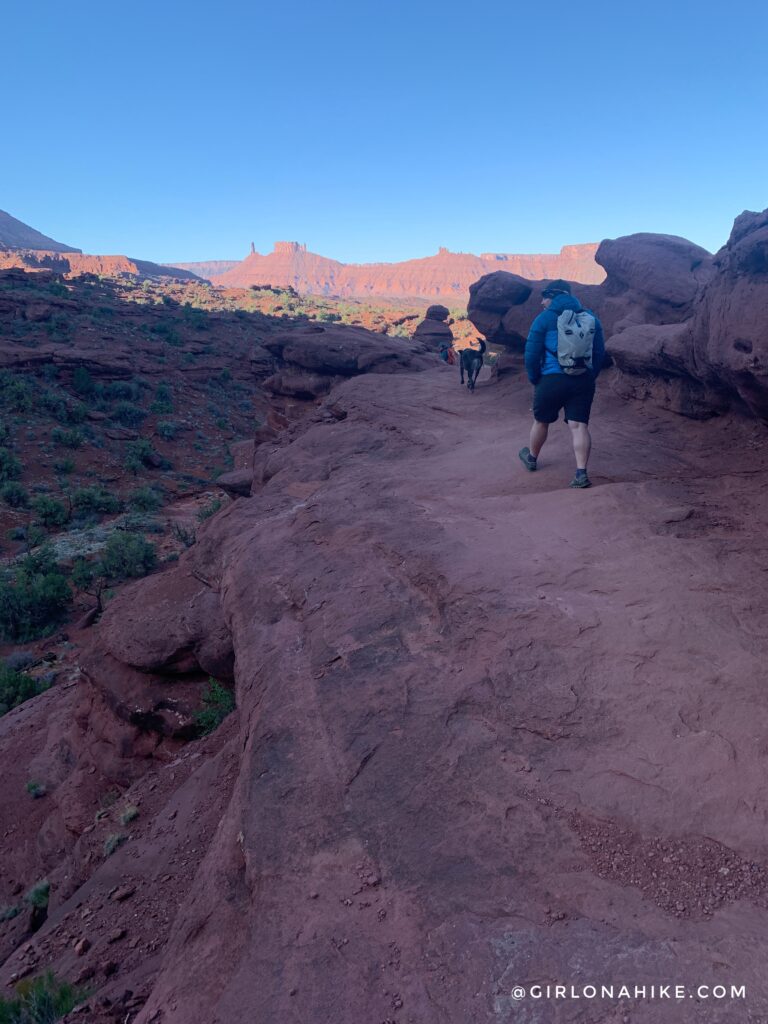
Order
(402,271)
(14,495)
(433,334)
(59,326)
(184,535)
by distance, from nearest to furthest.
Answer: (184,535)
(14,495)
(433,334)
(59,326)
(402,271)

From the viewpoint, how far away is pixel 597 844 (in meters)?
2.47

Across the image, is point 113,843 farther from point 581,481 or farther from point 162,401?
point 162,401

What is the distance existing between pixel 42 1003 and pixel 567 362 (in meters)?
5.38

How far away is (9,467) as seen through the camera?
18688 millimetres

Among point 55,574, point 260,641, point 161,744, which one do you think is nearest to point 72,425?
point 55,574

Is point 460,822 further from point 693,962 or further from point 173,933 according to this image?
point 173,933

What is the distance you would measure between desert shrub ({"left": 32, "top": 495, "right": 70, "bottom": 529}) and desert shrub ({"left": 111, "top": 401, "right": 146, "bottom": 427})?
320 inches

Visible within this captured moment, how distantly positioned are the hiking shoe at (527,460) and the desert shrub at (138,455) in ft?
58.3

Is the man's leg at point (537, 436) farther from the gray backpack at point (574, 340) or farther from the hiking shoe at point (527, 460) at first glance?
the gray backpack at point (574, 340)

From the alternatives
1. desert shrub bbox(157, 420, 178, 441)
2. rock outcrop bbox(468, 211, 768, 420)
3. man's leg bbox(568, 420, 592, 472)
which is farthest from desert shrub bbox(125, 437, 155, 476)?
man's leg bbox(568, 420, 592, 472)

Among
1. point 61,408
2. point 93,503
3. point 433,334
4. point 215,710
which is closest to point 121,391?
point 61,408

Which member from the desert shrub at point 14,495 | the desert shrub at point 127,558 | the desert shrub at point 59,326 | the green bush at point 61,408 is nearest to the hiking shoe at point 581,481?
the desert shrub at point 127,558

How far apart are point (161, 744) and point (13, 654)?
6.07 metres

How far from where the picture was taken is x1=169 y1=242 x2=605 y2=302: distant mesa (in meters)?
146
